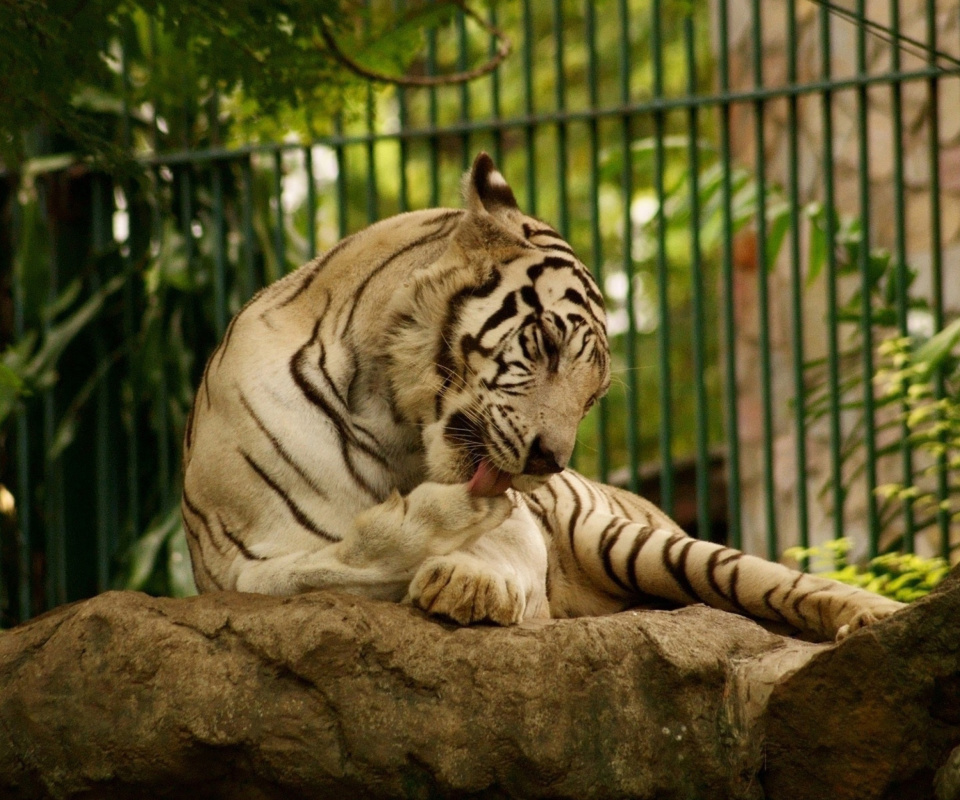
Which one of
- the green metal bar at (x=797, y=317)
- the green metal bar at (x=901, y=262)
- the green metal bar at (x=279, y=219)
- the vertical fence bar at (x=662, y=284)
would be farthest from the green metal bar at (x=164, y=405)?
the green metal bar at (x=901, y=262)

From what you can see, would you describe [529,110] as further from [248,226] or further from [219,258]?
[219,258]

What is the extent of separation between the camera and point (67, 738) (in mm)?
3037

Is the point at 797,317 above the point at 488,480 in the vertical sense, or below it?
above

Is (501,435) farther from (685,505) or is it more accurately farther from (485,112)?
(485,112)

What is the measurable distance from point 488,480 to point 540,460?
0.48 feet

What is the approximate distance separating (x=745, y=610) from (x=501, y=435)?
99 centimetres

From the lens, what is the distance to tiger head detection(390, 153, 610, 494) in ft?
10.9

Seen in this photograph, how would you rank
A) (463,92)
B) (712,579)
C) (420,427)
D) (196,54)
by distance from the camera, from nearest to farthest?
(420,427) → (712,579) → (196,54) → (463,92)

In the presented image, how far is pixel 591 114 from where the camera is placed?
21.0 feet

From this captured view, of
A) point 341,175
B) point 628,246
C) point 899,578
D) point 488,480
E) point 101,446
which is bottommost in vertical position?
point 899,578

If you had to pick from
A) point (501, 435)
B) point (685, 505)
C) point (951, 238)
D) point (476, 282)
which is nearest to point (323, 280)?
point (476, 282)

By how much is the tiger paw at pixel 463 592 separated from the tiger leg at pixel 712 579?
82cm

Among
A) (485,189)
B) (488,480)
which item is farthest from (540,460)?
(485,189)

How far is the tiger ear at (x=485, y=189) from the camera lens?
11.6ft
